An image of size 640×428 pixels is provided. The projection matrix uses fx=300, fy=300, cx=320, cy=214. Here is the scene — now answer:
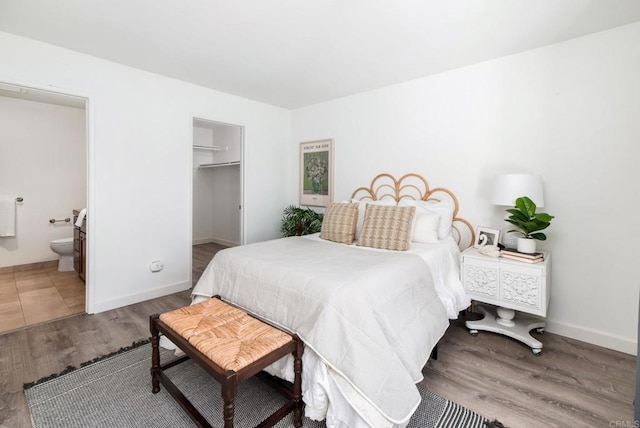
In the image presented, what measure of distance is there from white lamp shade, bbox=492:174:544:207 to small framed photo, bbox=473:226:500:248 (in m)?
0.34

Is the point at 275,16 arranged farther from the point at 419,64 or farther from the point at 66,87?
the point at 66,87

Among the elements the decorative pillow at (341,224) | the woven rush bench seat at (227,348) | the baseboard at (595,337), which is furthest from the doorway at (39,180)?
the baseboard at (595,337)

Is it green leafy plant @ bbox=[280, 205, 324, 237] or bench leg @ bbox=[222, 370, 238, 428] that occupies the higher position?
green leafy plant @ bbox=[280, 205, 324, 237]

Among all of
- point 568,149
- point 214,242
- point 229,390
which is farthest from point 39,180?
point 568,149

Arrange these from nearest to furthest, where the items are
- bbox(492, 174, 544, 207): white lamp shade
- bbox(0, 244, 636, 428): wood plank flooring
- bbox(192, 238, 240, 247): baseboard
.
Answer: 1. bbox(0, 244, 636, 428): wood plank flooring
2. bbox(492, 174, 544, 207): white lamp shade
3. bbox(192, 238, 240, 247): baseboard

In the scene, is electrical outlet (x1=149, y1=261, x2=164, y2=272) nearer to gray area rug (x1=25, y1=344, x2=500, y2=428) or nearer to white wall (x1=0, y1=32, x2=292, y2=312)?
white wall (x1=0, y1=32, x2=292, y2=312)

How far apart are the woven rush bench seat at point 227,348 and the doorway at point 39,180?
2.68 m

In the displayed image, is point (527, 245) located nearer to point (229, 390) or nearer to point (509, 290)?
point (509, 290)

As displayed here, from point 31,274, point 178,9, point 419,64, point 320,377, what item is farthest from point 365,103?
point 31,274

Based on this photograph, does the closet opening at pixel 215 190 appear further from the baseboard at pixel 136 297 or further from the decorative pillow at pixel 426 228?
the decorative pillow at pixel 426 228

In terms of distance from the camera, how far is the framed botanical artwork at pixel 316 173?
421 centimetres

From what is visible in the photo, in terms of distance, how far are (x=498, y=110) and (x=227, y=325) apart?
2924 mm

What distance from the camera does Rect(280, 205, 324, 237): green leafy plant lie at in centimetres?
407

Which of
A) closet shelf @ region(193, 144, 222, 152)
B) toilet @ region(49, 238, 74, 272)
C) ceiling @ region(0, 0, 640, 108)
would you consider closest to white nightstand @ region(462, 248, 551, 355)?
ceiling @ region(0, 0, 640, 108)
